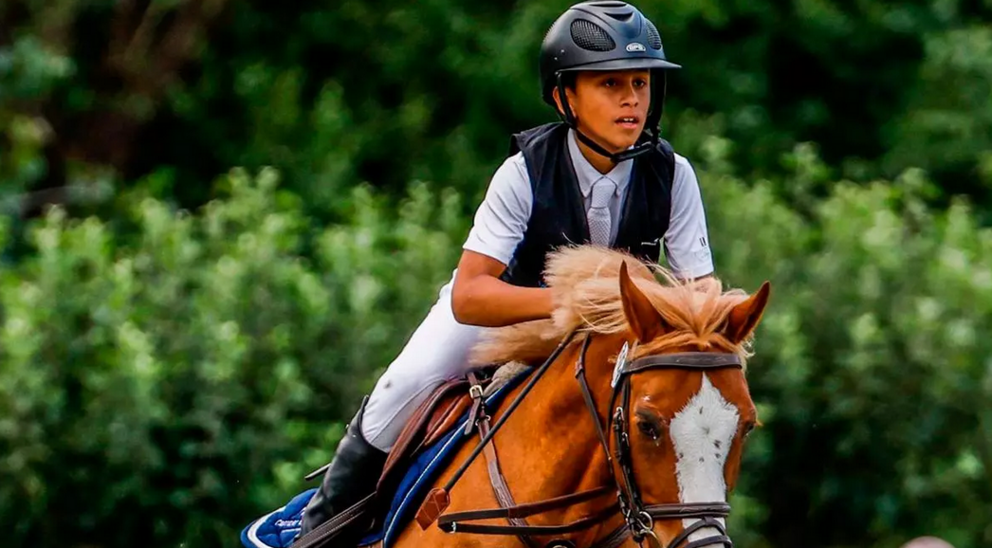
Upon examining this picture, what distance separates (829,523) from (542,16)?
5976mm

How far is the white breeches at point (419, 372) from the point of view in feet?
16.0

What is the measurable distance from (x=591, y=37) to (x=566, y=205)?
0.47m

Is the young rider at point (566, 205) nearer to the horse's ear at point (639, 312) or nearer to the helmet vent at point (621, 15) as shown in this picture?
the helmet vent at point (621, 15)

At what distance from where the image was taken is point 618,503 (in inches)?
167

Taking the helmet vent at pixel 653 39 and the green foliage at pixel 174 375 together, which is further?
the green foliage at pixel 174 375

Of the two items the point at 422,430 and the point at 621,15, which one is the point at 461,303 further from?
the point at 621,15

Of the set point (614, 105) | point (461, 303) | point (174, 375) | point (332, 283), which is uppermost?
point (614, 105)

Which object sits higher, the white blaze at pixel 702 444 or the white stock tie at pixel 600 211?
the white stock tie at pixel 600 211

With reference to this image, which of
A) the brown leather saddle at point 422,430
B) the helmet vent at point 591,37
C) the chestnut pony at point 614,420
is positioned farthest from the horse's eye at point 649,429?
the helmet vent at point 591,37

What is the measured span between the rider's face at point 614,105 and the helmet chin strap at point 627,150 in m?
0.02

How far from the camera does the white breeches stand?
4891mm

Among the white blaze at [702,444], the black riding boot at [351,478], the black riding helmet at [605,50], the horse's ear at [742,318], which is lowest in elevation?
the black riding boot at [351,478]

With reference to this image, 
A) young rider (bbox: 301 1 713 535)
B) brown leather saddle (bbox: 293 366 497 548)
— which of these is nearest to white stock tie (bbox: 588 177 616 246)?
young rider (bbox: 301 1 713 535)

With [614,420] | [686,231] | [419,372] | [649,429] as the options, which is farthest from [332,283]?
[649,429]
